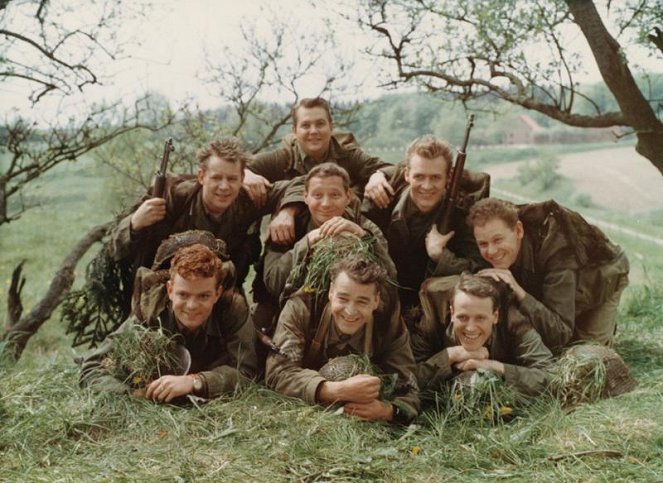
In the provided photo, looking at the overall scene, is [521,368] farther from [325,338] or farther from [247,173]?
[247,173]

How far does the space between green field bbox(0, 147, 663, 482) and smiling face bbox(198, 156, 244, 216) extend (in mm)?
1526

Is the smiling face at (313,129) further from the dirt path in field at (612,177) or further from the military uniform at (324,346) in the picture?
the dirt path in field at (612,177)

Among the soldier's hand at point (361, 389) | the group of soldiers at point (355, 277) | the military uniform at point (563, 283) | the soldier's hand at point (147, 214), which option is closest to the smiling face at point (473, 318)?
the group of soldiers at point (355, 277)

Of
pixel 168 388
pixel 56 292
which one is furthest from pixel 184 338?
pixel 56 292

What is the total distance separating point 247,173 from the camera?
237 inches

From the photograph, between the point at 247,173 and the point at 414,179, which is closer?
the point at 414,179

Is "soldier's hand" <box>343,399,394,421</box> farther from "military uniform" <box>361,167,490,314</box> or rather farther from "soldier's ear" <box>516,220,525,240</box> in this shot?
"soldier's ear" <box>516,220,525,240</box>

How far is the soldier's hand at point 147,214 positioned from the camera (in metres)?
5.40

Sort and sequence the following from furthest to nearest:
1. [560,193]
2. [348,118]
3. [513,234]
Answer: [560,193] → [348,118] → [513,234]

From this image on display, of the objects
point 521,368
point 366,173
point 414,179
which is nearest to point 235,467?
point 521,368

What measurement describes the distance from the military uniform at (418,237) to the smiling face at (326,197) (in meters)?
0.65

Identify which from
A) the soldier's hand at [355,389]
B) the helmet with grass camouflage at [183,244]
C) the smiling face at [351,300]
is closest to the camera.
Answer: the soldier's hand at [355,389]

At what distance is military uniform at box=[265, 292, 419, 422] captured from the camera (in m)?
4.51

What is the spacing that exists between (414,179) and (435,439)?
202cm
